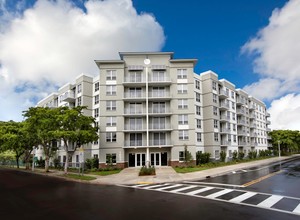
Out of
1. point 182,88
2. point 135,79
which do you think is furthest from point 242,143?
point 135,79

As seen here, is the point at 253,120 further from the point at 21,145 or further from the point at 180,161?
the point at 21,145

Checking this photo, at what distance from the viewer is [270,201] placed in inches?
475

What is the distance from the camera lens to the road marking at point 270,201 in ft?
36.8

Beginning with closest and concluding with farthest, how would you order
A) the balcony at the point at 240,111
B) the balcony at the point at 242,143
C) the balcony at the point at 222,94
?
the balcony at the point at 222,94, the balcony at the point at 242,143, the balcony at the point at 240,111

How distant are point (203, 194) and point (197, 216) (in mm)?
5114

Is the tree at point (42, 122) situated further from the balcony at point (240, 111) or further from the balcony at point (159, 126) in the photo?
the balcony at point (240, 111)

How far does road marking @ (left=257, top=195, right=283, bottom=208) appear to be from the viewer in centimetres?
1122

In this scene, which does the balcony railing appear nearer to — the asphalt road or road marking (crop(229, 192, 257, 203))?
the asphalt road

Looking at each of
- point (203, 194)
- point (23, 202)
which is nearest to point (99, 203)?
point (23, 202)

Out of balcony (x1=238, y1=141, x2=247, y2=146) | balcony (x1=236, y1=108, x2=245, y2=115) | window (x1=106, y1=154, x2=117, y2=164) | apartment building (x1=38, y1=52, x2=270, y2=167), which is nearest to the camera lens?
window (x1=106, y1=154, x2=117, y2=164)

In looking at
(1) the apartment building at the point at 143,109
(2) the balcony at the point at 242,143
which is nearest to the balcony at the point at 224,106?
(1) the apartment building at the point at 143,109

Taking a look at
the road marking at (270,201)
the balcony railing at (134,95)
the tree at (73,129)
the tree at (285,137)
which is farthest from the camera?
the tree at (285,137)

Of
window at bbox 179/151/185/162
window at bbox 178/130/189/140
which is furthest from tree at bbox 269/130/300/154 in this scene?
window at bbox 179/151/185/162

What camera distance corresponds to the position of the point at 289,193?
46.8 ft
